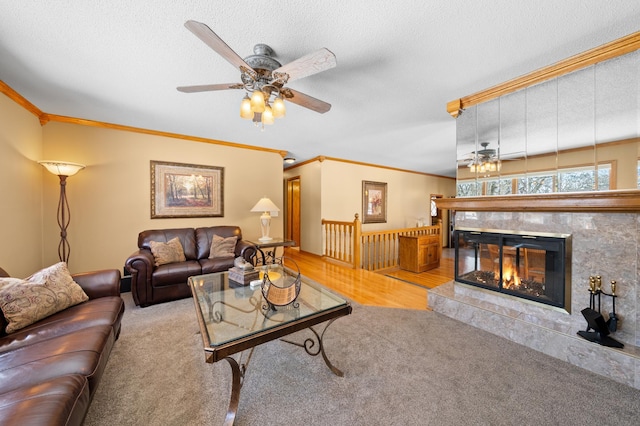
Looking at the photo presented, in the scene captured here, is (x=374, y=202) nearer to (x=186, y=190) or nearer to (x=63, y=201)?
(x=186, y=190)

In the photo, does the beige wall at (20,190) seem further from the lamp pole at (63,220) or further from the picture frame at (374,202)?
the picture frame at (374,202)

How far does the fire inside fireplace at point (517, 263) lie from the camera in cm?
217

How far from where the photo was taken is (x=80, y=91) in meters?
2.56

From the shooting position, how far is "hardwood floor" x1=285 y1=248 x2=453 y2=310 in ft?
10.2

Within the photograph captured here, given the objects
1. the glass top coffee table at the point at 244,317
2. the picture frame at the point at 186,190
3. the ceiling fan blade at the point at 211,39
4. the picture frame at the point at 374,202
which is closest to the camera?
the ceiling fan blade at the point at 211,39

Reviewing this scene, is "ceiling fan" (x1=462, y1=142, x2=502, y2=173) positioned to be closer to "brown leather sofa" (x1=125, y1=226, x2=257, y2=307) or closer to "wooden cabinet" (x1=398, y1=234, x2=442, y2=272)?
"wooden cabinet" (x1=398, y1=234, x2=442, y2=272)

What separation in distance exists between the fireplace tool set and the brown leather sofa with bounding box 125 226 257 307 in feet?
11.7

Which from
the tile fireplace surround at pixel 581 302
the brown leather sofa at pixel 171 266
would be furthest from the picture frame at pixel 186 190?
the tile fireplace surround at pixel 581 302

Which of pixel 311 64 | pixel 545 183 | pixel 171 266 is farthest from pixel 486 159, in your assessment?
pixel 171 266

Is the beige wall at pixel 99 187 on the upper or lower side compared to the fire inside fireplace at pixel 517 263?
upper

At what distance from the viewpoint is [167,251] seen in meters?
3.28

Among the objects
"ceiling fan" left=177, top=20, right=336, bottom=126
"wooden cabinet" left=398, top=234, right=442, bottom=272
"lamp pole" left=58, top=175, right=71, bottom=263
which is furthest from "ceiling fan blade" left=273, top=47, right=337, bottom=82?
"wooden cabinet" left=398, top=234, right=442, bottom=272

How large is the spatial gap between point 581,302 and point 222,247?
403 centimetres

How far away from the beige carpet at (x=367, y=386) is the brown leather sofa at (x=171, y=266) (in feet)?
2.19
